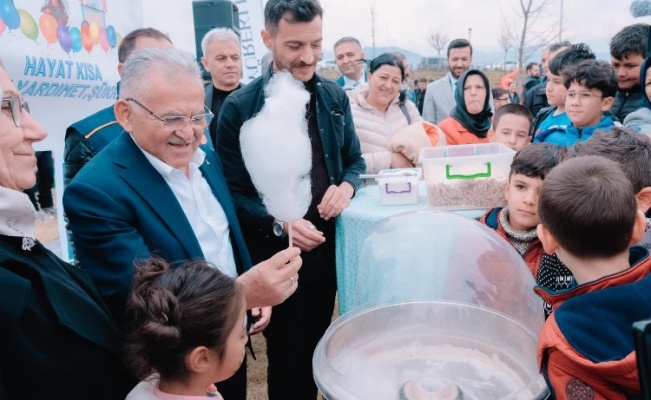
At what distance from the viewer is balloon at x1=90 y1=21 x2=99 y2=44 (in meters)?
3.31

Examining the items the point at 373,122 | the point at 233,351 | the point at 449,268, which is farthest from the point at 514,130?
the point at 233,351

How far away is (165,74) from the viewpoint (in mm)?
1400

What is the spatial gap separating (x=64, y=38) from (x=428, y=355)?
9.78 ft

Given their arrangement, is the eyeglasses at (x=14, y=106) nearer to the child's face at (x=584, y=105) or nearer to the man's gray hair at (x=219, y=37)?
the child's face at (x=584, y=105)

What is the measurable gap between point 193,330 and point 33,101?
7.72ft

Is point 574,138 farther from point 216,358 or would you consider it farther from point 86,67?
point 86,67

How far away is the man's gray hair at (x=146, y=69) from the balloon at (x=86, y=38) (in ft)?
7.06

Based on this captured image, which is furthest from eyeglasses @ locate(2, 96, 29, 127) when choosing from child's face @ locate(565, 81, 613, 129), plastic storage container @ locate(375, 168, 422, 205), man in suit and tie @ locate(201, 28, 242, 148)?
man in suit and tie @ locate(201, 28, 242, 148)

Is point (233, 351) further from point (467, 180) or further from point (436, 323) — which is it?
point (467, 180)

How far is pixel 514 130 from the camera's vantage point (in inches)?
110

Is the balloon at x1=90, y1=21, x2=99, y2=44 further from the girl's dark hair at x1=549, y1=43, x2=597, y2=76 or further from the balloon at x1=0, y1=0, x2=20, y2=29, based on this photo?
the girl's dark hair at x1=549, y1=43, x2=597, y2=76

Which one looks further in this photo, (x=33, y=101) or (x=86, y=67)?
(x=86, y=67)

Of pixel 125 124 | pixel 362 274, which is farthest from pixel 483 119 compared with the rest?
pixel 125 124

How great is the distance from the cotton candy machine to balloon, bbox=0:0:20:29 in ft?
7.48
